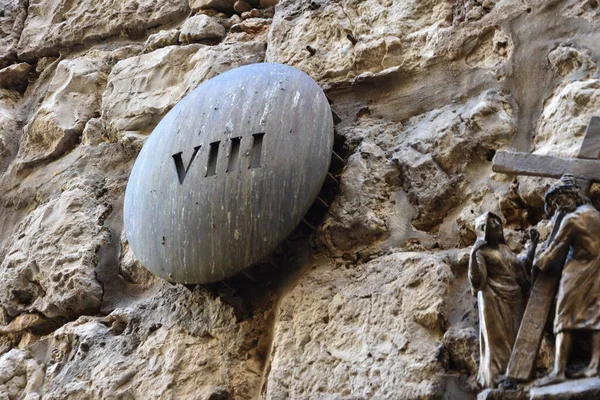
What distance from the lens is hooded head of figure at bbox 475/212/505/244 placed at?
92.6 inches

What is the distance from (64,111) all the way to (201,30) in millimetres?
721

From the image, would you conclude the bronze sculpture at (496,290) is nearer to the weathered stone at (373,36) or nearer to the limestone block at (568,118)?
the limestone block at (568,118)

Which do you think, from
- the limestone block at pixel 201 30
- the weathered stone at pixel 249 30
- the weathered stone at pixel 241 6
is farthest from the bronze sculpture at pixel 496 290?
the weathered stone at pixel 241 6

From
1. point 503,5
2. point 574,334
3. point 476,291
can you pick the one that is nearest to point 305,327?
point 476,291

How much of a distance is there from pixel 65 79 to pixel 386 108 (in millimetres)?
1830

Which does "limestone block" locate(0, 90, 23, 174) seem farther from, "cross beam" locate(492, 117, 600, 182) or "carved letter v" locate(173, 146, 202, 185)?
"cross beam" locate(492, 117, 600, 182)

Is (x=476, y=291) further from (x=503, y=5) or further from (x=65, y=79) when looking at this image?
(x=65, y=79)

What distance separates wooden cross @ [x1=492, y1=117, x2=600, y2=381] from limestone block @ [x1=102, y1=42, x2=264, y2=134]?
163cm

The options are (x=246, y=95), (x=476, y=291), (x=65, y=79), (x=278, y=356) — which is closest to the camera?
(x=476, y=291)

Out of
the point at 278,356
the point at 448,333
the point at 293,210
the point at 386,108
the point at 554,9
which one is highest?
the point at 554,9

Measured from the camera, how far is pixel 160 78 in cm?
395

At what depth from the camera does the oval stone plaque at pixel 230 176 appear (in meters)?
2.84

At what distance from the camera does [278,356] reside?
271 cm

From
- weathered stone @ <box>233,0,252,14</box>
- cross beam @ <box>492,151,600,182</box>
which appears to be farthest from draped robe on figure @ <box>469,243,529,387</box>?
weathered stone @ <box>233,0,252,14</box>
